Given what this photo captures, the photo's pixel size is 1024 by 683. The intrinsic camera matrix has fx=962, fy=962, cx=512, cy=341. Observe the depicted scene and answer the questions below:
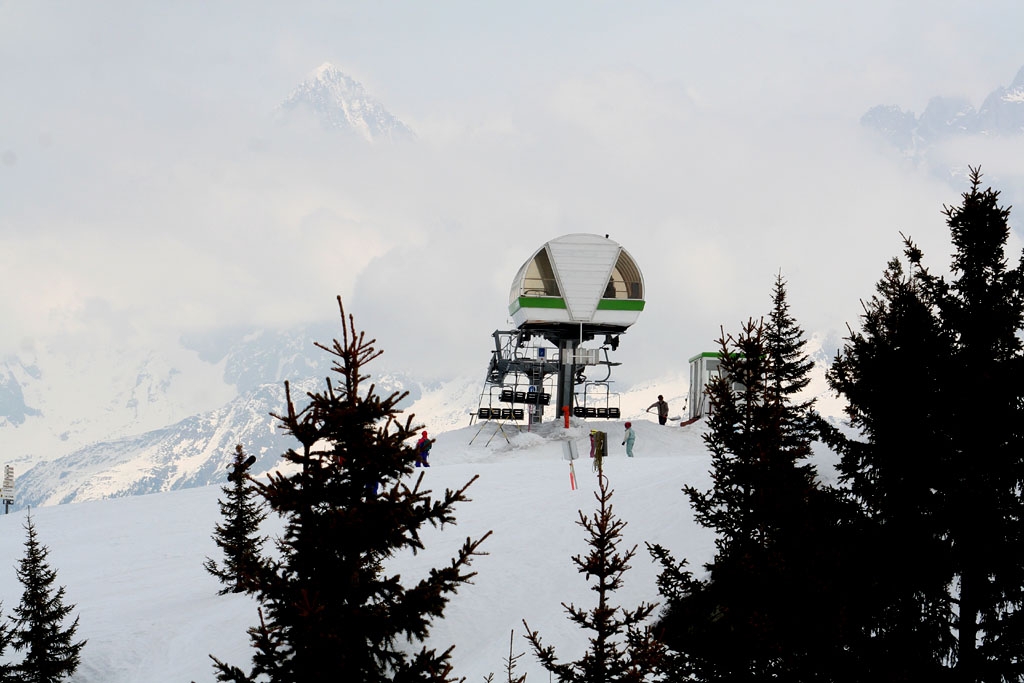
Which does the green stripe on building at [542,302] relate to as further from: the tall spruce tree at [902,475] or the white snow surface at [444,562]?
the tall spruce tree at [902,475]

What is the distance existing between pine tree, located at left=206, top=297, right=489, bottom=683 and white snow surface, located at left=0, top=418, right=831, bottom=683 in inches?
358

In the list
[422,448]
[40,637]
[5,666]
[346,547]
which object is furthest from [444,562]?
[346,547]

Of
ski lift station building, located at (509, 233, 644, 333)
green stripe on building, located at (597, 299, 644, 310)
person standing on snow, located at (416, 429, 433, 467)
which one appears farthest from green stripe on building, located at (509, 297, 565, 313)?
person standing on snow, located at (416, 429, 433, 467)

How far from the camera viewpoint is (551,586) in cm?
2347

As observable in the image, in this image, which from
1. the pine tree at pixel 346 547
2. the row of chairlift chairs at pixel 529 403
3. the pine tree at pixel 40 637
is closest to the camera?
the pine tree at pixel 346 547

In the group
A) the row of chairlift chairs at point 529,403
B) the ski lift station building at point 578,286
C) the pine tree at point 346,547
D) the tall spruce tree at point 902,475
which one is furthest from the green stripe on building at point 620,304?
the pine tree at point 346,547

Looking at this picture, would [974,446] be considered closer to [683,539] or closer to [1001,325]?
[1001,325]

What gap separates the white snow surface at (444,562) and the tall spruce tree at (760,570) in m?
6.25

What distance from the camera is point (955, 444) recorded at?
13531 mm

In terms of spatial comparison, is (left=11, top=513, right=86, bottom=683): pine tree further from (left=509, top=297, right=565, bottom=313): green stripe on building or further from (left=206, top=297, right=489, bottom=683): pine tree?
(left=509, top=297, right=565, bottom=313): green stripe on building

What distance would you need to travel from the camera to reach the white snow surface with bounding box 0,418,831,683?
21.2 m

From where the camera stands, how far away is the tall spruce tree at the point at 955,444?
12.9 m

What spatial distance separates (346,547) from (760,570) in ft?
16.0

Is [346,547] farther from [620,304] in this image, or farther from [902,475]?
[620,304]
